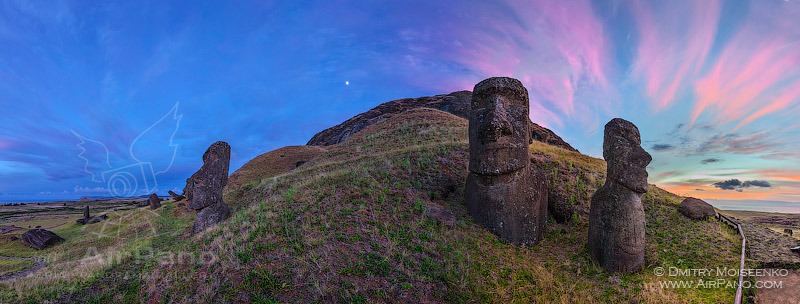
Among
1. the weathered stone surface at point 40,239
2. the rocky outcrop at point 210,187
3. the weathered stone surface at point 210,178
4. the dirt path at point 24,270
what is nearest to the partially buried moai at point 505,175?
the rocky outcrop at point 210,187

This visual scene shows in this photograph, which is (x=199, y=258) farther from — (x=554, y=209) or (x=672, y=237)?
(x=672, y=237)

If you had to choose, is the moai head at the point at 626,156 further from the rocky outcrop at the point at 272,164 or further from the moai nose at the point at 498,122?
the rocky outcrop at the point at 272,164

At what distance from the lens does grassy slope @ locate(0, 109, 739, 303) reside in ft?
23.2

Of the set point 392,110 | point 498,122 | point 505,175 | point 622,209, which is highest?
point 392,110

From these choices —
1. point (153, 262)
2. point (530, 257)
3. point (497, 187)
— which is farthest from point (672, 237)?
point (153, 262)

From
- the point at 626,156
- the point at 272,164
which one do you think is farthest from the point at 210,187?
the point at 272,164

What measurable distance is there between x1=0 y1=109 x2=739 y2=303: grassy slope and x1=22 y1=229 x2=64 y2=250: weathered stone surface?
16.9 m

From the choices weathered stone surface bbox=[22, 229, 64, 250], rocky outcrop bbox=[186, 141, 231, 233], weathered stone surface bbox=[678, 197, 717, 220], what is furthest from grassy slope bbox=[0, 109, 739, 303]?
weathered stone surface bbox=[22, 229, 64, 250]

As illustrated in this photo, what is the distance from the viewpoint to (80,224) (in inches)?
1160

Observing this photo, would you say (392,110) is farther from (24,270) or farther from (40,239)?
(24,270)

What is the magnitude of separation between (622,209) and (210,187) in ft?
57.6

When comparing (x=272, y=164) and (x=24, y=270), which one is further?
(x=272, y=164)

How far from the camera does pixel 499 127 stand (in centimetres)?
978

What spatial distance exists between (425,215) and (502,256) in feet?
8.63
